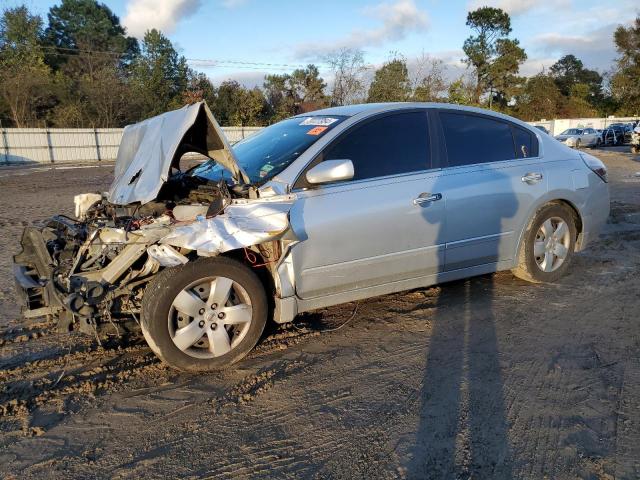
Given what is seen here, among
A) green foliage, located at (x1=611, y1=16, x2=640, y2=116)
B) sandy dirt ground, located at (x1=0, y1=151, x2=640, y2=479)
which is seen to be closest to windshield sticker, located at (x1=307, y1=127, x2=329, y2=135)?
sandy dirt ground, located at (x1=0, y1=151, x2=640, y2=479)

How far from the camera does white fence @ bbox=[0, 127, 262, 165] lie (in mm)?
28812

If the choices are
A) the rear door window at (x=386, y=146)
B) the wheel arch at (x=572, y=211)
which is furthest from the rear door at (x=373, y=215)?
the wheel arch at (x=572, y=211)

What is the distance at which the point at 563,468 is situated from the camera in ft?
8.45

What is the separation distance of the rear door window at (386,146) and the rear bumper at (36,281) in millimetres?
2186

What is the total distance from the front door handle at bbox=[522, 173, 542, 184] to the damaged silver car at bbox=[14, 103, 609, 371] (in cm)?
2

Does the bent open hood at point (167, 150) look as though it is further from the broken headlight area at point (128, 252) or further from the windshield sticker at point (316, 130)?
the windshield sticker at point (316, 130)

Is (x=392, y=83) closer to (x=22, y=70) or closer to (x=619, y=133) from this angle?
(x=619, y=133)

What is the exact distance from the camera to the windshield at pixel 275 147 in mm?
4074

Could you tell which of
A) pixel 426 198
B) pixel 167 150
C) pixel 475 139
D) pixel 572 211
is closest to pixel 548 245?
pixel 572 211

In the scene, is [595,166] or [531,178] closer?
[531,178]

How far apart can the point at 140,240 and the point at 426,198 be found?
2251mm

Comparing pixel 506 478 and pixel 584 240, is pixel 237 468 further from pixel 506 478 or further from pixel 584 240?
pixel 584 240

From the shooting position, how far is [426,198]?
4.25 metres

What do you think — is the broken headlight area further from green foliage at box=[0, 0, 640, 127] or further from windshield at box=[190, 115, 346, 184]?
green foliage at box=[0, 0, 640, 127]
